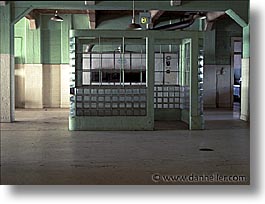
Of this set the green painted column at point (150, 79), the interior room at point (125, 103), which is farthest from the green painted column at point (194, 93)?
the green painted column at point (150, 79)

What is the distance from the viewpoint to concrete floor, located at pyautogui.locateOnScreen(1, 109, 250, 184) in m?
2.72

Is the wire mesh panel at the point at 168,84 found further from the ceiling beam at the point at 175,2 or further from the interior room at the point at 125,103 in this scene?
the ceiling beam at the point at 175,2

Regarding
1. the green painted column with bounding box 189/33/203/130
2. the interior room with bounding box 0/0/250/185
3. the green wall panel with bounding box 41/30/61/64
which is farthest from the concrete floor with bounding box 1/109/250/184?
the green wall panel with bounding box 41/30/61/64

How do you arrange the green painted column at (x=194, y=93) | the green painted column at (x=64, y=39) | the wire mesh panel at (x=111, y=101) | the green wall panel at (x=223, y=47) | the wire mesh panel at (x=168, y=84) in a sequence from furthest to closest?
1. the green wall panel at (x=223, y=47)
2. the green painted column at (x=64, y=39)
3. the wire mesh panel at (x=168, y=84)
4. the green painted column at (x=194, y=93)
5. the wire mesh panel at (x=111, y=101)

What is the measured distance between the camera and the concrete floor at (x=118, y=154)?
107 inches

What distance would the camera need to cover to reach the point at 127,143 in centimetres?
457

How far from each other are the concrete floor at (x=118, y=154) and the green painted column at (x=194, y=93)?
0.48 ft

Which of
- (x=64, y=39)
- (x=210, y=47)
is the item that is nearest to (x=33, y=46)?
(x=64, y=39)

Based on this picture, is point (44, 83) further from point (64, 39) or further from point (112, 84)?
point (112, 84)

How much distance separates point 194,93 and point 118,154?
6.76 ft

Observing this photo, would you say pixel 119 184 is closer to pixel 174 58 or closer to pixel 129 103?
pixel 129 103

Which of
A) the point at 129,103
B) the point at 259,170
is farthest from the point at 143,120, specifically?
the point at 259,170

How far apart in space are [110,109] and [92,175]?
2699 mm

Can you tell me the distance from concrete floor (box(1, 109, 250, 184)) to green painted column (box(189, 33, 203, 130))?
147 mm
